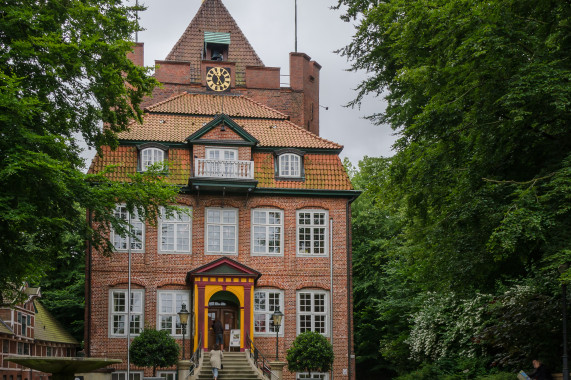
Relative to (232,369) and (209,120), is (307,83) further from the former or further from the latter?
(232,369)

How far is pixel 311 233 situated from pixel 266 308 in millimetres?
3457

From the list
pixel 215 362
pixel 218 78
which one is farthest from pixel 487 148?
pixel 218 78

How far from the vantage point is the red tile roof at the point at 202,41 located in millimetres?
40094

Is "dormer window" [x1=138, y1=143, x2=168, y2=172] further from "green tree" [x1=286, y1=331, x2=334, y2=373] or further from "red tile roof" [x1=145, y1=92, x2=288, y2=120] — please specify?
"green tree" [x1=286, y1=331, x2=334, y2=373]

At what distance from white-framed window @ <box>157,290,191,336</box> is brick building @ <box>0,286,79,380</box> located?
4.96m

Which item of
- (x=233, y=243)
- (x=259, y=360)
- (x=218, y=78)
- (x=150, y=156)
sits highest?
(x=218, y=78)

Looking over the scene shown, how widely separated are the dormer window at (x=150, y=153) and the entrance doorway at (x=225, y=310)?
576 cm

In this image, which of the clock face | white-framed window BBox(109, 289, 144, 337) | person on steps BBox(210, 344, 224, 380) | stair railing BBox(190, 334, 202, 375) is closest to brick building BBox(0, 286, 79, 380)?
white-framed window BBox(109, 289, 144, 337)

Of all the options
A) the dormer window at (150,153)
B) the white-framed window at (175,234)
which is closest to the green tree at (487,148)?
the white-framed window at (175,234)

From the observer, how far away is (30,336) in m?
34.8

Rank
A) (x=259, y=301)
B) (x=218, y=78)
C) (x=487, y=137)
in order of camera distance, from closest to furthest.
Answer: (x=487, y=137) → (x=259, y=301) → (x=218, y=78)

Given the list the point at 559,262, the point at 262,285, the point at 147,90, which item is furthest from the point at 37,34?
the point at 262,285

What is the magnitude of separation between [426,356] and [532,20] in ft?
52.3

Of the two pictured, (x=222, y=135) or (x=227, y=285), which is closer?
(x=227, y=285)
